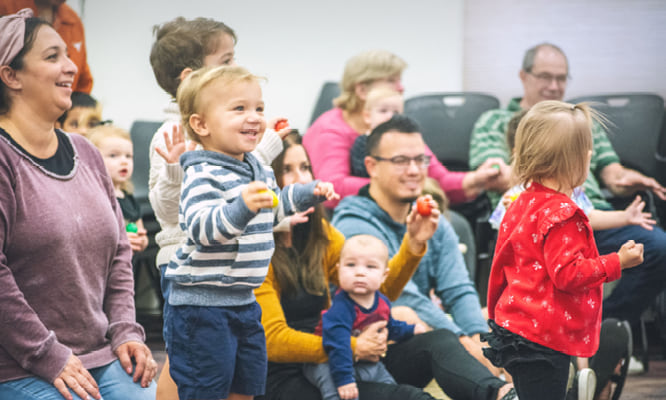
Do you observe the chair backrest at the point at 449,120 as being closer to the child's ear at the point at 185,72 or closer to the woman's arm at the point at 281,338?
the woman's arm at the point at 281,338

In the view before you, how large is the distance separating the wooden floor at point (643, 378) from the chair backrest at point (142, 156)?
0.57m

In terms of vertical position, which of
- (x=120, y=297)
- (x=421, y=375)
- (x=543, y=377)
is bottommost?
(x=421, y=375)

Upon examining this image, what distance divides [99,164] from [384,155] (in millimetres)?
1110

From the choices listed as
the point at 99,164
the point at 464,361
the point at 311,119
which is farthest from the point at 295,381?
the point at 311,119

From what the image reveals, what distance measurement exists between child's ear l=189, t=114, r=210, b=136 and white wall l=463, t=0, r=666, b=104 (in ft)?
9.16

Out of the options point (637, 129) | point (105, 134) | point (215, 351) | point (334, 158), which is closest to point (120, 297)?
point (215, 351)

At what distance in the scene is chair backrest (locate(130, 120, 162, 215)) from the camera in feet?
10.4

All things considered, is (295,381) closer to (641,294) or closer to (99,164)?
(99,164)

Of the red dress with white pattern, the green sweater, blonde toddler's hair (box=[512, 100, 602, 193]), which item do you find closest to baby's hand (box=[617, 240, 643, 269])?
the red dress with white pattern

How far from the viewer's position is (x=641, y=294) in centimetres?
279

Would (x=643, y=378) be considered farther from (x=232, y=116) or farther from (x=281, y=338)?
(x=232, y=116)

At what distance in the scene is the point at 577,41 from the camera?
13.1 ft

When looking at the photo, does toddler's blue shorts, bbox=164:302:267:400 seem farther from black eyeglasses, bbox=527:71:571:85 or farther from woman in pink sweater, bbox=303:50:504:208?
black eyeglasses, bbox=527:71:571:85

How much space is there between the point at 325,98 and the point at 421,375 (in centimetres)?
195
